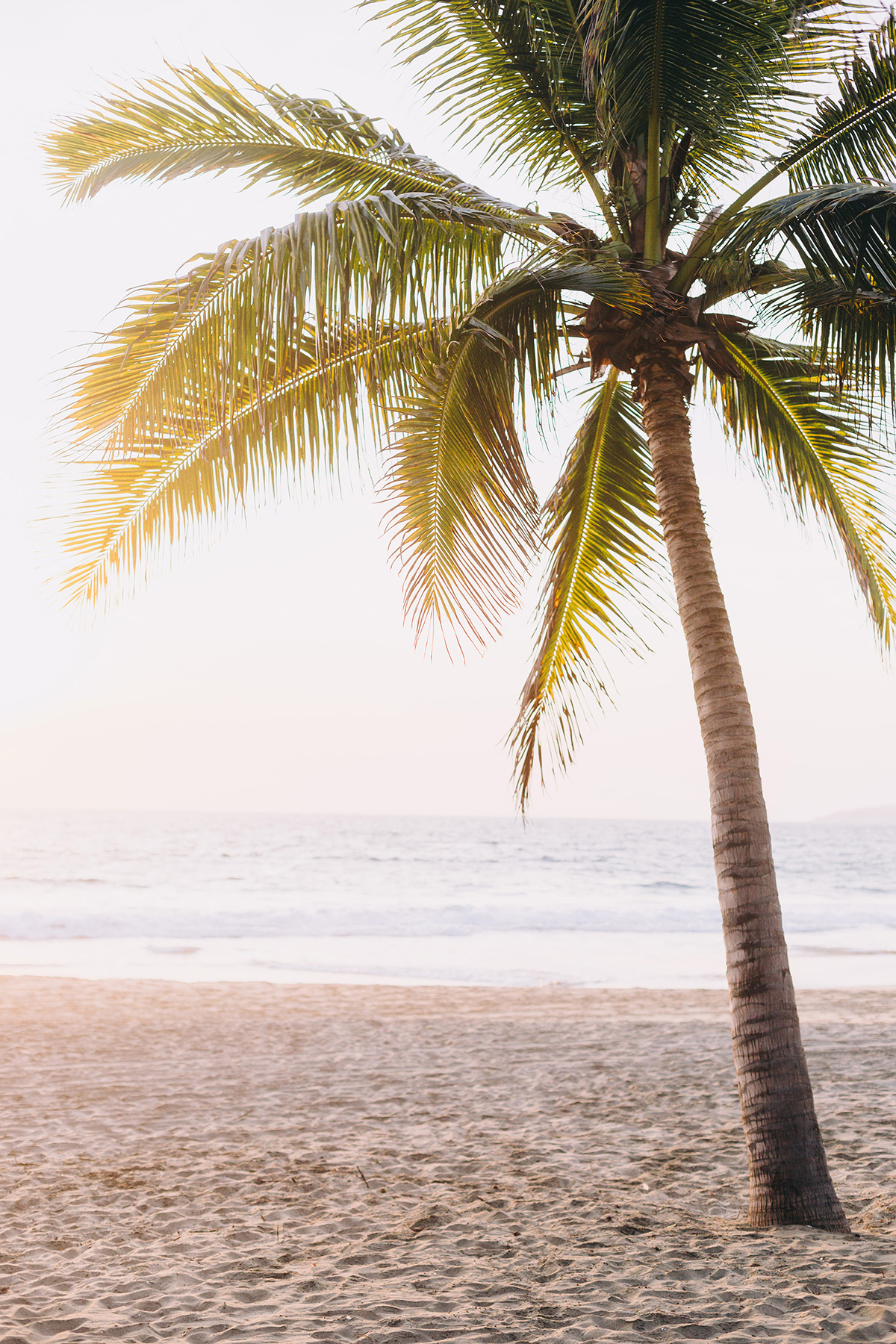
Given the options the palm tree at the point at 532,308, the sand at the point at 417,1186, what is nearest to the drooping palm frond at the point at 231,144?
the palm tree at the point at 532,308

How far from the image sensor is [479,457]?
14.1 feet

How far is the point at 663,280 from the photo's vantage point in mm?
3795

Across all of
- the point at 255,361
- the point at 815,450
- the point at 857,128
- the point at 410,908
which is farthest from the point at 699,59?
the point at 410,908

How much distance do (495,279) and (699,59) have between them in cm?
130

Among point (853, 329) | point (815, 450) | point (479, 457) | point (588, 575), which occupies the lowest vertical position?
point (588, 575)

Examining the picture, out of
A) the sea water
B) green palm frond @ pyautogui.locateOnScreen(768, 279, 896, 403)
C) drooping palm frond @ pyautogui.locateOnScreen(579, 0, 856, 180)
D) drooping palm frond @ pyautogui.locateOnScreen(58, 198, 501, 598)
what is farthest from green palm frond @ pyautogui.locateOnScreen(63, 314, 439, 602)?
the sea water

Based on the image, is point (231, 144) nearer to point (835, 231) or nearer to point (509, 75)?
point (509, 75)

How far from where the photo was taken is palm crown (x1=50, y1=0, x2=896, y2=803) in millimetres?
3354

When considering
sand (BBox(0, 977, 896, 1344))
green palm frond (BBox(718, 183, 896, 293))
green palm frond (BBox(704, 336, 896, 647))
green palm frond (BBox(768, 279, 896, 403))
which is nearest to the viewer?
sand (BBox(0, 977, 896, 1344))

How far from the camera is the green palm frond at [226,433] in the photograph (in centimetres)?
345

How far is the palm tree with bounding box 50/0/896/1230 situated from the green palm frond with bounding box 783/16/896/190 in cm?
1

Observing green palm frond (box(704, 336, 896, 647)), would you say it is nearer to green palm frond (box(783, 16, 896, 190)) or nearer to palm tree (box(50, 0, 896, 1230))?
palm tree (box(50, 0, 896, 1230))

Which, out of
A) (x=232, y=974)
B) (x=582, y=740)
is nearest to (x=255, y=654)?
(x=232, y=974)

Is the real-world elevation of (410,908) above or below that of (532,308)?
below
